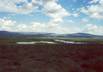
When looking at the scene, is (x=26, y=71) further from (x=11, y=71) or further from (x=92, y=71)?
(x=92, y=71)

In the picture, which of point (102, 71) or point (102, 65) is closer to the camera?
point (102, 71)

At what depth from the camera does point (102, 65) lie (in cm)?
1631

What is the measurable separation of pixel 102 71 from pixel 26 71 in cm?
931

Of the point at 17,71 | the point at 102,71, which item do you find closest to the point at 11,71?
the point at 17,71

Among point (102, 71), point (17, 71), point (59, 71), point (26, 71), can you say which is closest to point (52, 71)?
point (59, 71)

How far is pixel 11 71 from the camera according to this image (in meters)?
15.8

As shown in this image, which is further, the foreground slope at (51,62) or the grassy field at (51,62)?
the grassy field at (51,62)

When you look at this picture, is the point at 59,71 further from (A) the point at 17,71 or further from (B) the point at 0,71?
(B) the point at 0,71

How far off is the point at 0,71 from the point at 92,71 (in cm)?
1154

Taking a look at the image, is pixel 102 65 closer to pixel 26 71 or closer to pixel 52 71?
pixel 52 71

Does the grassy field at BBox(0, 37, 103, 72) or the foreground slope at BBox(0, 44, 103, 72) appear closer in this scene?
→ the foreground slope at BBox(0, 44, 103, 72)

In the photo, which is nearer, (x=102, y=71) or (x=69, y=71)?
(x=102, y=71)

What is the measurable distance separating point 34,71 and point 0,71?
14.1 feet

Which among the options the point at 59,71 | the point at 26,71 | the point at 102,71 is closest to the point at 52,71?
the point at 59,71
